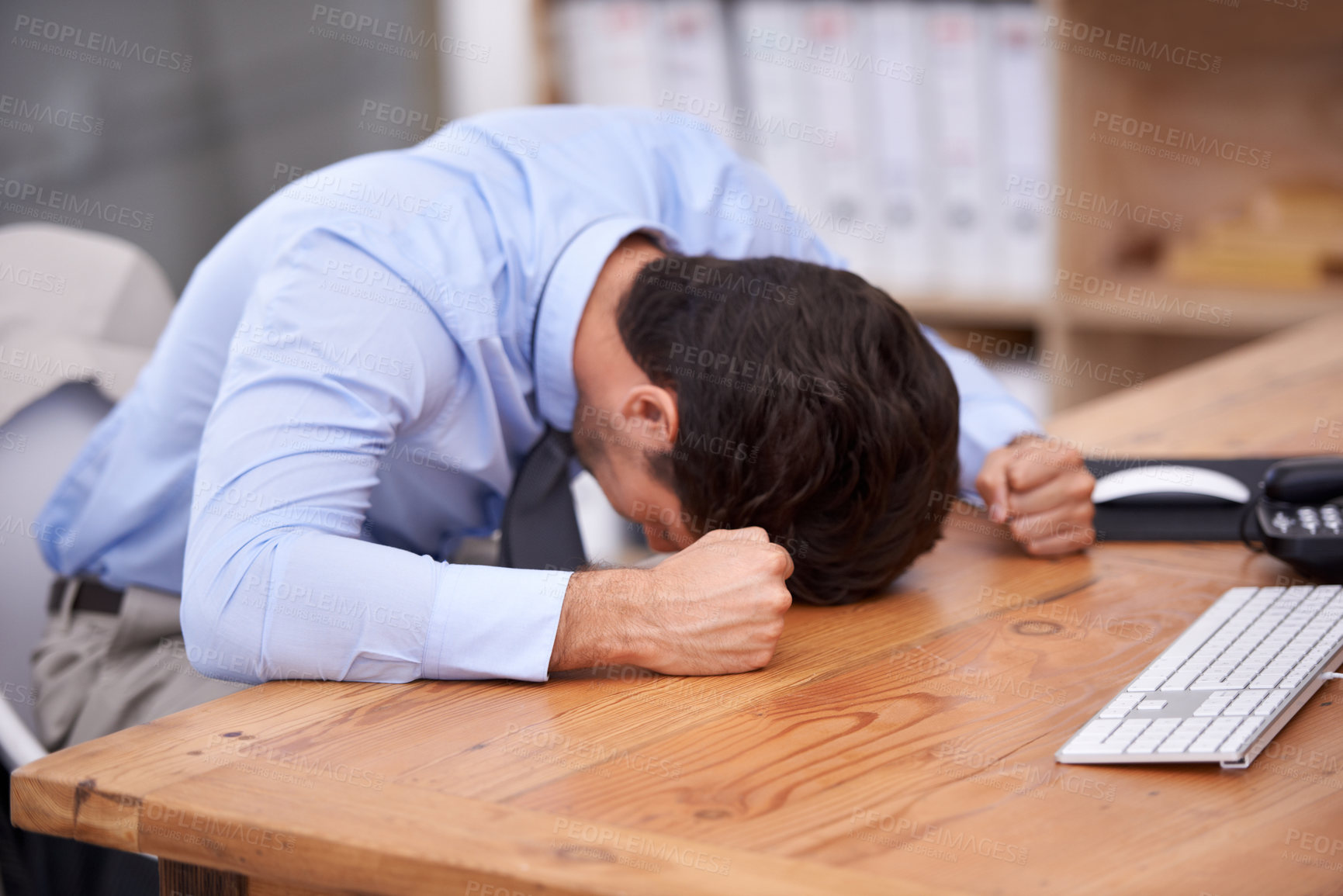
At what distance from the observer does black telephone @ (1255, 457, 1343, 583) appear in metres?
0.94

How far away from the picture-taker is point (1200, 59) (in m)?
2.55

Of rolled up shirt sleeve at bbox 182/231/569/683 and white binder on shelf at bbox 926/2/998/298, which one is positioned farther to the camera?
white binder on shelf at bbox 926/2/998/298

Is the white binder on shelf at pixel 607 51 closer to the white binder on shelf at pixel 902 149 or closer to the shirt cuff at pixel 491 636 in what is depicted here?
the white binder on shelf at pixel 902 149

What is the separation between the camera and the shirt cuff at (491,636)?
790 millimetres

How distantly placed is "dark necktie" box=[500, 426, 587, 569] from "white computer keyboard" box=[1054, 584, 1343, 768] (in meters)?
0.52

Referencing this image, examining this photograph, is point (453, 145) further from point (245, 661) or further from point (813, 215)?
point (813, 215)

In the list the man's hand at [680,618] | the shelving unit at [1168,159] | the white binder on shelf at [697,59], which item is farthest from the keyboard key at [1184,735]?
the white binder on shelf at [697,59]

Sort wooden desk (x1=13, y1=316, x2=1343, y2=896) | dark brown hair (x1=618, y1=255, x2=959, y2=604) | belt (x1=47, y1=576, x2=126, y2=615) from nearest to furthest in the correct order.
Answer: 1. wooden desk (x1=13, y1=316, x2=1343, y2=896)
2. dark brown hair (x1=618, y1=255, x2=959, y2=604)
3. belt (x1=47, y1=576, x2=126, y2=615)

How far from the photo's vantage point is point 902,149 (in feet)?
7.70

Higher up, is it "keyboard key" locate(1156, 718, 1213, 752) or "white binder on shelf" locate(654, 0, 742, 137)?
"white binder on shelf" locate(654, 0, 742, 137)

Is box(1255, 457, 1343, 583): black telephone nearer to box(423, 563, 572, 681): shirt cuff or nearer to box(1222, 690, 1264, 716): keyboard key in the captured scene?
box(1222, 690, 1264, 716): keyboard key

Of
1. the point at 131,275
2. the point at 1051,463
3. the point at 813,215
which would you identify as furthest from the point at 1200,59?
the point at 131,275

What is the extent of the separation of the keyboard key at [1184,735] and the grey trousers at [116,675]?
868mm

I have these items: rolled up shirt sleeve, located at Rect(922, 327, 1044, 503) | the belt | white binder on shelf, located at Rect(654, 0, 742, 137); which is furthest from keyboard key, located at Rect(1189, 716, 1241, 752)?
white binder on shelf, located at Rect(654, 0, 742, 137)
